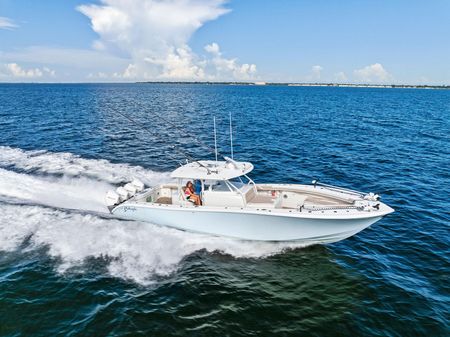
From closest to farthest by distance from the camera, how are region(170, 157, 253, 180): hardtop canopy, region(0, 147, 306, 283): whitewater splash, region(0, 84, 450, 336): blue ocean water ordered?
region(0, 84, 450, 336): blue ocean water → region(0, 147, 306, 283): whitewater splash → region(170, 157, 253, 180): hardtop canopy

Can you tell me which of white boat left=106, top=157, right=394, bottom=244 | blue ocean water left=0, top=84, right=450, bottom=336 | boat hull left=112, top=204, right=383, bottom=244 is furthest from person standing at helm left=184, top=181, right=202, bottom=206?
blue ocean water left=0, top=84, right=450, bottom=336

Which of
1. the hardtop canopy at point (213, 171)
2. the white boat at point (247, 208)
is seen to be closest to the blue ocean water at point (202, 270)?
the white boat at point (247, 208)

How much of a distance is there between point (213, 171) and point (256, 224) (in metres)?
2.88

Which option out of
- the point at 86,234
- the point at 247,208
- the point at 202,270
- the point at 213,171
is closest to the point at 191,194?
the point at 213,171

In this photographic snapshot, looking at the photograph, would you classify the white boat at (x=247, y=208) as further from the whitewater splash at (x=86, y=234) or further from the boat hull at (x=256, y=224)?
the whitewater splash at (x=86, y=234)

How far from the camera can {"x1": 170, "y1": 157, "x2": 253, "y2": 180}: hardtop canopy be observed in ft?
43.3

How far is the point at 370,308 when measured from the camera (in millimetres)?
9750

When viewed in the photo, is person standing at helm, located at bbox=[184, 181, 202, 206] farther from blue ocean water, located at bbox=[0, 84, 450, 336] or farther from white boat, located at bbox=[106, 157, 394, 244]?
blue ocean water, located at bbox=[0, 84, 450, 336]

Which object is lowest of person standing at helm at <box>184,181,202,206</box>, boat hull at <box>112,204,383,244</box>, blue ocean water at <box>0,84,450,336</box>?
blue ocean water at <box>0,84,450,336</box>

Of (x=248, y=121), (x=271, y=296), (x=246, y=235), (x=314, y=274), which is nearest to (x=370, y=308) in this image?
(x=314, y=274)

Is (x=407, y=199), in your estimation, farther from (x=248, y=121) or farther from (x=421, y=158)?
(x=248, y=121)

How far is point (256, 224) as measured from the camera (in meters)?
12.5

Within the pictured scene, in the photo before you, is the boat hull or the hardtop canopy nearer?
the boat hull

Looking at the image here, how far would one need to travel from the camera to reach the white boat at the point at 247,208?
11938 millimetres
